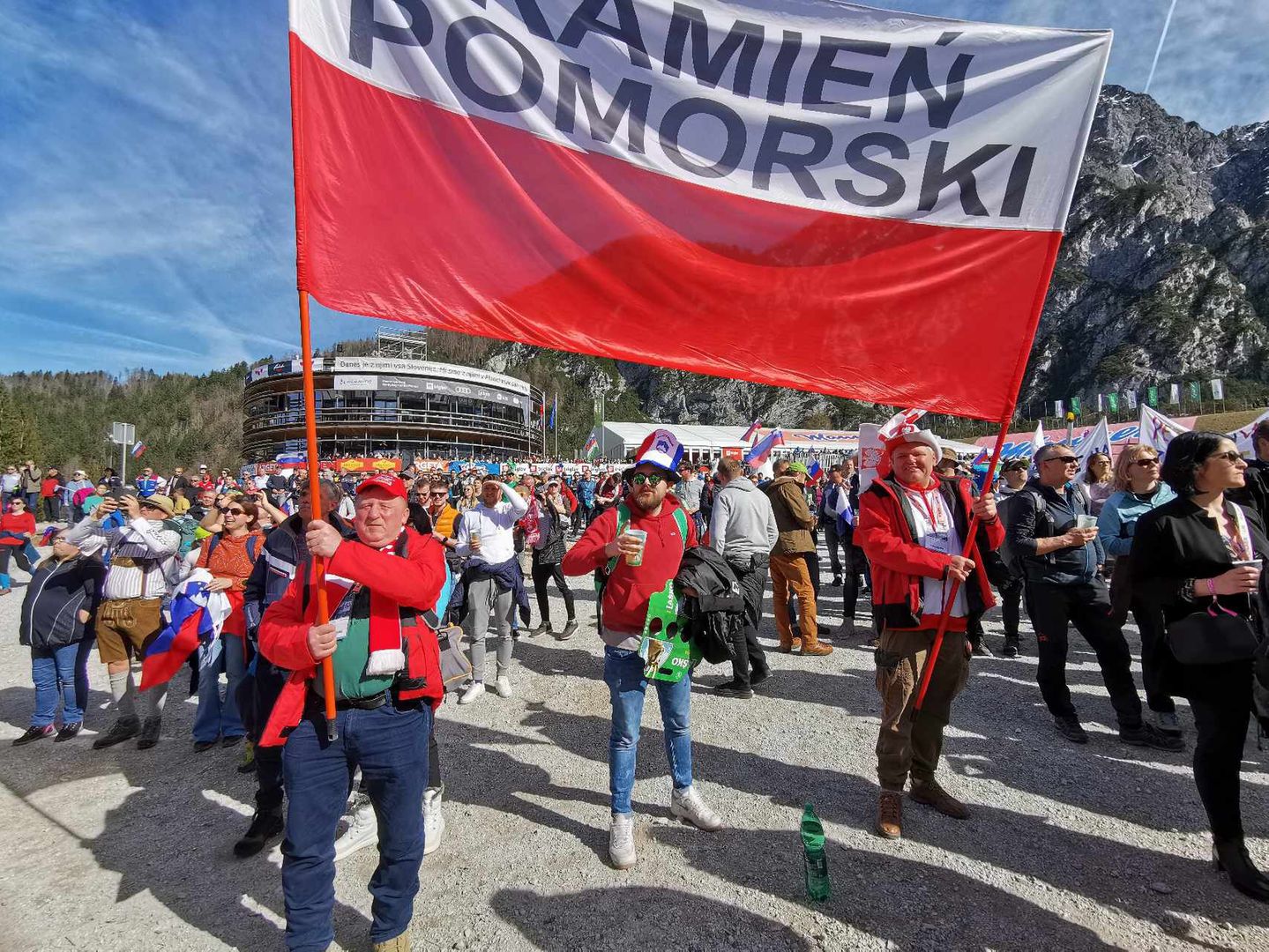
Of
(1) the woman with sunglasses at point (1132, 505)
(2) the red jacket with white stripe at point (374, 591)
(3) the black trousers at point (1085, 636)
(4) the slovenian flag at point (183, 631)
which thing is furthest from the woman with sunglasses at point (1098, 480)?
(4) the slovenian flag at point (183, 631)

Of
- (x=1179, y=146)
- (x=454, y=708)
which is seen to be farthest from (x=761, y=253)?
(x=1179, y=146)

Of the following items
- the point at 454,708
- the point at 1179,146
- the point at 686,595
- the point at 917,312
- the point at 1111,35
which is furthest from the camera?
the point at 1179,146

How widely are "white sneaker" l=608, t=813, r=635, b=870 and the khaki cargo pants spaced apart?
138cm

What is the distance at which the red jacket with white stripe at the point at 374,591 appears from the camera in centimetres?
213

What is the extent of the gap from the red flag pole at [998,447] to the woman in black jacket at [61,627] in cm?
588

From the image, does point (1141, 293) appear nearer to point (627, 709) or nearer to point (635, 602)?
point (635, 602)

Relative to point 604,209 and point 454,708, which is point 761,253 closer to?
point 604,209

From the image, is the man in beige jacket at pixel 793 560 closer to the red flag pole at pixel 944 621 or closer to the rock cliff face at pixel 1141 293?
the red flag pole at pixel 944 621

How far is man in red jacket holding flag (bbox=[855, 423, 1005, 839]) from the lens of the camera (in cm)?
317

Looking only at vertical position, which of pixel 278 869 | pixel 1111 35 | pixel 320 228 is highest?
pixel 1111 35

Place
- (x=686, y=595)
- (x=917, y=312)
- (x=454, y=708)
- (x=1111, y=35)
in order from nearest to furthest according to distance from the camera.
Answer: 1. (x=1111, y=35)
2. (x=917, y=312)
3. (x=686, y=595)
4. (x=454, y=708)

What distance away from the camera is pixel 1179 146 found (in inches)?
5492

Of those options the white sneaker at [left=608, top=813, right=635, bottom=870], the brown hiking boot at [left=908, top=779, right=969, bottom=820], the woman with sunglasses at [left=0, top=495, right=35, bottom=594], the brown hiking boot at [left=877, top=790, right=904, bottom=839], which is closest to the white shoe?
the white sneaker at [left=608, top=813, right=635, bottom=870]

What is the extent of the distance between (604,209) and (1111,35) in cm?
231
